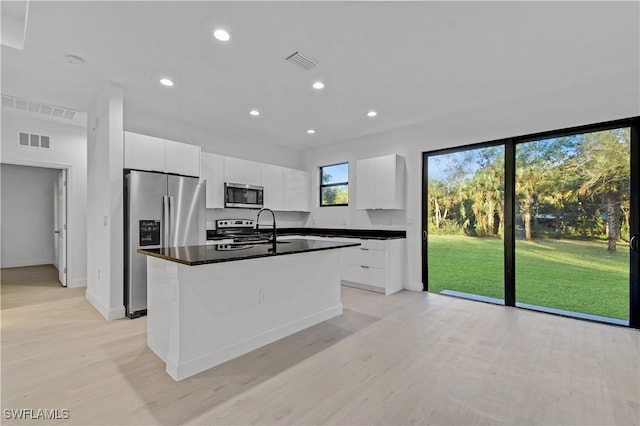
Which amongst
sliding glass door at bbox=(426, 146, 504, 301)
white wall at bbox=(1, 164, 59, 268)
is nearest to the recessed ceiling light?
sliding glass door at bbox=(426, 146, 504, 301)

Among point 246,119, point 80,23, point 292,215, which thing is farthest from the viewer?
point 292,215

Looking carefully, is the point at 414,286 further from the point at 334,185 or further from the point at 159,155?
the point at 159,155

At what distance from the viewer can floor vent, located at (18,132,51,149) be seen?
4484 millimetres

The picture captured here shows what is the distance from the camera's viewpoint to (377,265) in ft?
15.1

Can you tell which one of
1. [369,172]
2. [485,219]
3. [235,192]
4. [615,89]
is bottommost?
[485,219]

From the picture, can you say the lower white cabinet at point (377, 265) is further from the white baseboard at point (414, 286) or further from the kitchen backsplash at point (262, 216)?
the kitchen backsplash at point (262, 216)

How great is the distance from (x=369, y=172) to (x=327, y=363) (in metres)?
3.45

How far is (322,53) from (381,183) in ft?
8.61

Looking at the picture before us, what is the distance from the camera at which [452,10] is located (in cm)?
216

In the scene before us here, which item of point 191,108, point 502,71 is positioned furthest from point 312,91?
point 502,71

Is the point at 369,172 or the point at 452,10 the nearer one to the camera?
the point at 452,10

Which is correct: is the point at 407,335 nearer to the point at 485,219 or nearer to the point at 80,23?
the point at 485,219

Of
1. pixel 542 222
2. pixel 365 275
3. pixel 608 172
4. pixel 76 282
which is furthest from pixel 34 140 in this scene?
pixel 608 172

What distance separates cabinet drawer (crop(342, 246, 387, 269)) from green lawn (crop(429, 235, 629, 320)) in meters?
0.86
